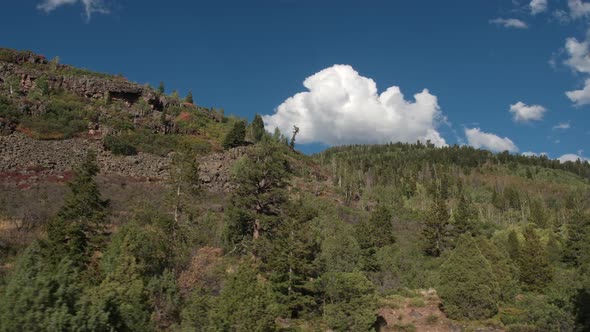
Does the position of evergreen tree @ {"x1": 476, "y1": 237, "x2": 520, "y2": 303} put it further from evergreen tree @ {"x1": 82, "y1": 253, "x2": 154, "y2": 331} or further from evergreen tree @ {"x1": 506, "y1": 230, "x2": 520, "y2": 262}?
evergreen tree @ {"x1": 82, "y1": 253, "x2": 154, "y2": 331}

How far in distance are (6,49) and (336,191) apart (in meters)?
57.6

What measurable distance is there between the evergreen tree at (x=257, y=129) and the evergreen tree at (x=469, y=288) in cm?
5378

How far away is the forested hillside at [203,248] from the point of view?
13.3 meters

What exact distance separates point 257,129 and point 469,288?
2370 inches

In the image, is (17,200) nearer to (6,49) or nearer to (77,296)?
(77,296)

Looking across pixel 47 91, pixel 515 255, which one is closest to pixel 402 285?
pixel 515 255

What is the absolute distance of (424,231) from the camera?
170ft

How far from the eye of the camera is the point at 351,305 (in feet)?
59.7

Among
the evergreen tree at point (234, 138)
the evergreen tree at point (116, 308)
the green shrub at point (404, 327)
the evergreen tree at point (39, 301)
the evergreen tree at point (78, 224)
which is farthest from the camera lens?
the evergreen tree at point (234, 138)

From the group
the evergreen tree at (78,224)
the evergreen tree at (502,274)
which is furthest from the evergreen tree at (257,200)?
the evergreen tree at (502,274)

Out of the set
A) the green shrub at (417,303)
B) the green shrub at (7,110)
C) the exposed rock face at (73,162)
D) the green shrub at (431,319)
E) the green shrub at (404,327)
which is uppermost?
the green shrub at (7,110)

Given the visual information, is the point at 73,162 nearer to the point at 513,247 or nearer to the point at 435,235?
the point at 435,235

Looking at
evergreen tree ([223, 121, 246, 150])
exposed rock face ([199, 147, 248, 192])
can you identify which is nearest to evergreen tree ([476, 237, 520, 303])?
exposed rock face ([199, 147, 248, 192])

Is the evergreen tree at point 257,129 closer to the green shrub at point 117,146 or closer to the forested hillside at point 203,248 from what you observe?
the forested hillside at point 203,248
